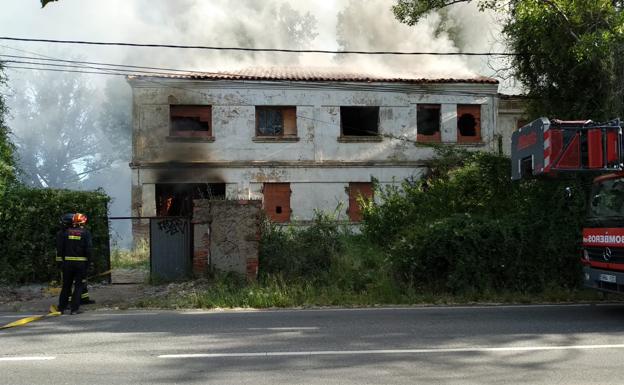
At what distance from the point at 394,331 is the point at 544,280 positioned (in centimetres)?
505

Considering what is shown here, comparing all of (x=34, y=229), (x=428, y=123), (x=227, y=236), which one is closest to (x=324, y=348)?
(x=227, y=236)

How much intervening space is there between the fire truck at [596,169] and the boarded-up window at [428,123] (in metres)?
13.9

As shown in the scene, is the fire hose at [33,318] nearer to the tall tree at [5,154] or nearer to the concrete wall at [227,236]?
the concrete wall at [227,236]

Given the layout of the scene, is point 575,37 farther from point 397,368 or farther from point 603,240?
point 397,368

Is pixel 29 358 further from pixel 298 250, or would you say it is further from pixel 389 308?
pixel 298 250

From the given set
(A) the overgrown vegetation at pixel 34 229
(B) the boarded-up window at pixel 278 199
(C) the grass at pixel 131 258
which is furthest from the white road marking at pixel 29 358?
(B) the boarded-up window at pixel 278 199

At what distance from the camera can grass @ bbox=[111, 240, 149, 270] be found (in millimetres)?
15375

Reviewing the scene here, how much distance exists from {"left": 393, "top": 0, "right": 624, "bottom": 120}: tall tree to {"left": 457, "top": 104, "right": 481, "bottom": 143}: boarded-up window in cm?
802

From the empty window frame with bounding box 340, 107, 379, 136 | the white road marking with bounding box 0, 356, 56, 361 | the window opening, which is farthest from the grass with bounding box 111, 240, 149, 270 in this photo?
the window opening

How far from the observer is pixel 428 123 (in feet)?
76.0

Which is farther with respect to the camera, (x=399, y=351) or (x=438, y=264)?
(x=438, y=264)

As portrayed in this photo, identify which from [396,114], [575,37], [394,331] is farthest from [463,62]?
[394,331]

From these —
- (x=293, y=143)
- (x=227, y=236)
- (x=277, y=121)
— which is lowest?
(x=227, y=236)

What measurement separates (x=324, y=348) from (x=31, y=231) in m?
9.16
